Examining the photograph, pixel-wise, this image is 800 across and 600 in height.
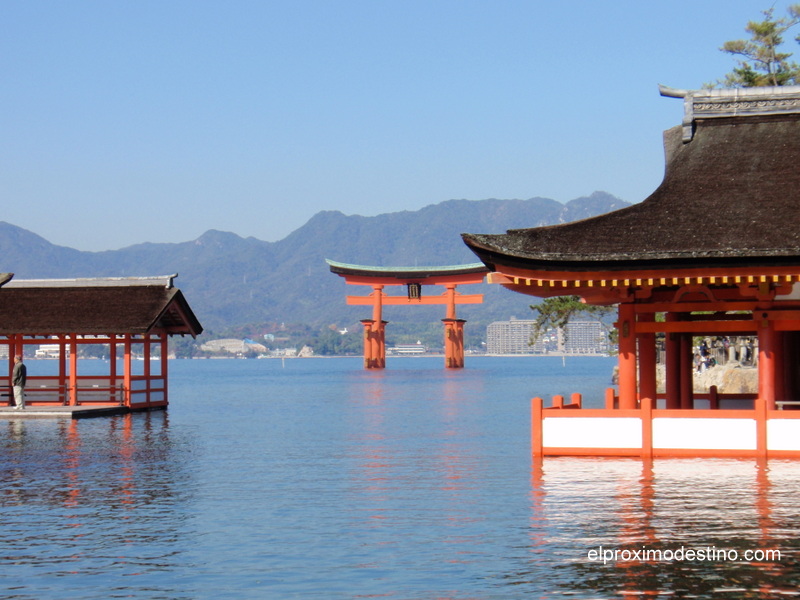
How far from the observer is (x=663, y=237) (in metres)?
20.8

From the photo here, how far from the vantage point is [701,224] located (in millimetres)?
21109

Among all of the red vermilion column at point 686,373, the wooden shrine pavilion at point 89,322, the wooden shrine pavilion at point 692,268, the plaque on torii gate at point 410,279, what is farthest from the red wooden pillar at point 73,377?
the plaque on torii gate at point 410,279

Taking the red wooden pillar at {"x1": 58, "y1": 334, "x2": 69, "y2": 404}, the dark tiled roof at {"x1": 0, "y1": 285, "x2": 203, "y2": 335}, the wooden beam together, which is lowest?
the red wooden pillar at {"x1": 58, "y1": 334, "x2": 69, "y2": 404}

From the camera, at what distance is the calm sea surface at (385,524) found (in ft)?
41.7

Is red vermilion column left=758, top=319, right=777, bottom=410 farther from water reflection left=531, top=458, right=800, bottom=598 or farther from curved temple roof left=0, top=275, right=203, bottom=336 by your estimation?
curved temple roof left=0, top=275, right=203, bottom=336

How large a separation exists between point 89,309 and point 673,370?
20.3m

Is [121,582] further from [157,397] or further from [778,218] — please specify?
[157,397]

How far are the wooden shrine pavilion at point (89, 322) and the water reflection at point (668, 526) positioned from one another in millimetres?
20015

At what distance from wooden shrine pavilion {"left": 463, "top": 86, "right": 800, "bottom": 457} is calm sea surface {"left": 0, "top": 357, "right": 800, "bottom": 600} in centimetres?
59

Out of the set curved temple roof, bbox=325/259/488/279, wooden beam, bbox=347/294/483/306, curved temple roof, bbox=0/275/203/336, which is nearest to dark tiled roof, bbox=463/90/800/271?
curved temple roof, bbox=0/275/203/336

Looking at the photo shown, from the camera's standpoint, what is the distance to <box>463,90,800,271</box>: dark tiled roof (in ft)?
66.4

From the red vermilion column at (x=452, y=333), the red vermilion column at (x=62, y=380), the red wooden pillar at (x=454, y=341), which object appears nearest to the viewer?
the red vermilion column at (x=62, y=380)

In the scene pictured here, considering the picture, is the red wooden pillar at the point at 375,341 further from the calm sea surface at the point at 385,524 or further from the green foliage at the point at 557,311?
the calm sea surface at the point at 385,524

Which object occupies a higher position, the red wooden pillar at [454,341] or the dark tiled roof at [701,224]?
the dark tiled roof at [701,224]
